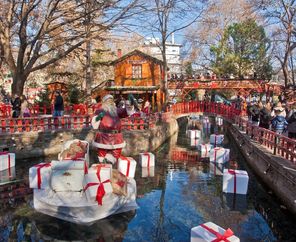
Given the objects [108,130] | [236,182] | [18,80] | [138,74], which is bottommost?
[236,182]

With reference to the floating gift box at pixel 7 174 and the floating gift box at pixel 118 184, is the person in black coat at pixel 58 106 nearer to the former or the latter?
the floating gift box at pixel 7 174

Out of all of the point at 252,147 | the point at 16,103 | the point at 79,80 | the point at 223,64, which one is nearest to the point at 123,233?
the point at 252,147

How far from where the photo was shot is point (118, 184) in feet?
23.4

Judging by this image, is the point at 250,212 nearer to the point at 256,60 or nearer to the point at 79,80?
the point at 79,80

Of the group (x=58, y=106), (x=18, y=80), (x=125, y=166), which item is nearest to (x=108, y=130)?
A: (x=125, y=166)

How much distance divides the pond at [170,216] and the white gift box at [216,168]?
45 cm

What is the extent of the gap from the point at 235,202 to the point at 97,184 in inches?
162

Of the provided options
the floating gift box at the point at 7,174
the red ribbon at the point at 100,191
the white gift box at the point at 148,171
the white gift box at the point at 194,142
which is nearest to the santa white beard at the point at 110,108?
the red ribbon at the point at 100,191

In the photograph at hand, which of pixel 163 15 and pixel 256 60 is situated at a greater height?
pixel 163 15

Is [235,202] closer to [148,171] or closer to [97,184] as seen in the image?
[148,171]

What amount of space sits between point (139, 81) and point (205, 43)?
1319cm

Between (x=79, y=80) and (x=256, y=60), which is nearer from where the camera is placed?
(x=79, y=80)

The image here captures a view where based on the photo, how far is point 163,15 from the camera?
80.2ft

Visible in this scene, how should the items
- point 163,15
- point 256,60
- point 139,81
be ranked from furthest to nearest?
point 256,60, point 139,81, point 163,15
